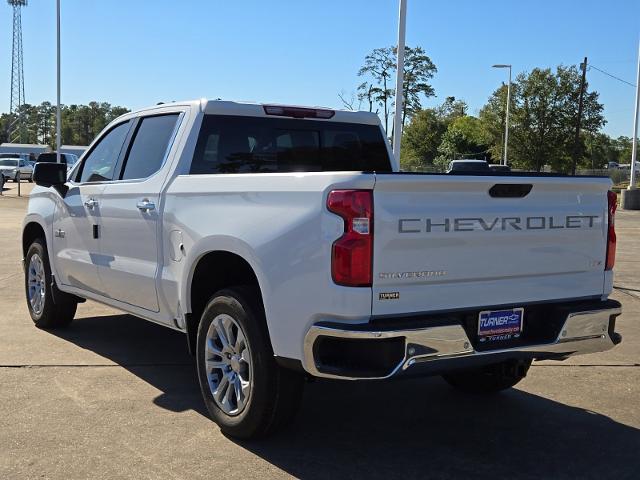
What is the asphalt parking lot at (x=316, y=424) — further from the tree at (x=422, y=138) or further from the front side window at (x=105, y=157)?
the tree at (x=422, y=138)

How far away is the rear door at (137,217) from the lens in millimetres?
5043

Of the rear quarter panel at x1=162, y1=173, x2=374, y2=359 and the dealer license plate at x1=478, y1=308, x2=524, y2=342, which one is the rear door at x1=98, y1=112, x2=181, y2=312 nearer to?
the rear quarter panel at x1=162, y1=173, x2=374, y2=359

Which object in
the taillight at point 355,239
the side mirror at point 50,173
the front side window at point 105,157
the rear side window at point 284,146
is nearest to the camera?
the taillight at point 355,239

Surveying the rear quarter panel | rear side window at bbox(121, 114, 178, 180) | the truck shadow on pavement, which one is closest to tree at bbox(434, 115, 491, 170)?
rear side window at bbox(121, 114, 178, 180)

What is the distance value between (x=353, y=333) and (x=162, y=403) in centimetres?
205

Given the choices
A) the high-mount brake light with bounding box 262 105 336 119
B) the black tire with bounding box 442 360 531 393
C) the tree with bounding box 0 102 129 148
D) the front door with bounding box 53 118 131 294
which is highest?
the tree with bounding box 0 102 129 148

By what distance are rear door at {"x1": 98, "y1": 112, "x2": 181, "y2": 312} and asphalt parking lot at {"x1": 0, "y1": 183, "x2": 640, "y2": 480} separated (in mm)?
710

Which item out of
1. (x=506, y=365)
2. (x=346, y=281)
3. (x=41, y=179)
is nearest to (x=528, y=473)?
(x=506, y=365)

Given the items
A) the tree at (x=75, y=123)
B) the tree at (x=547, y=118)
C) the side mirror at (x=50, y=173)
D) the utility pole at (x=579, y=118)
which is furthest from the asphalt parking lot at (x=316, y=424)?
the tree at (x=75, y=123)

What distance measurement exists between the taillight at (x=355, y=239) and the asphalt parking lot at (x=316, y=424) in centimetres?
110

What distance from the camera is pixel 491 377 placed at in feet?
17.0

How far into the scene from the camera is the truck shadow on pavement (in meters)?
Result: 3.98

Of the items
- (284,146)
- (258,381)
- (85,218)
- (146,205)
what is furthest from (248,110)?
(258,381)

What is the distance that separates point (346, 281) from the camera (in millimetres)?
3508
